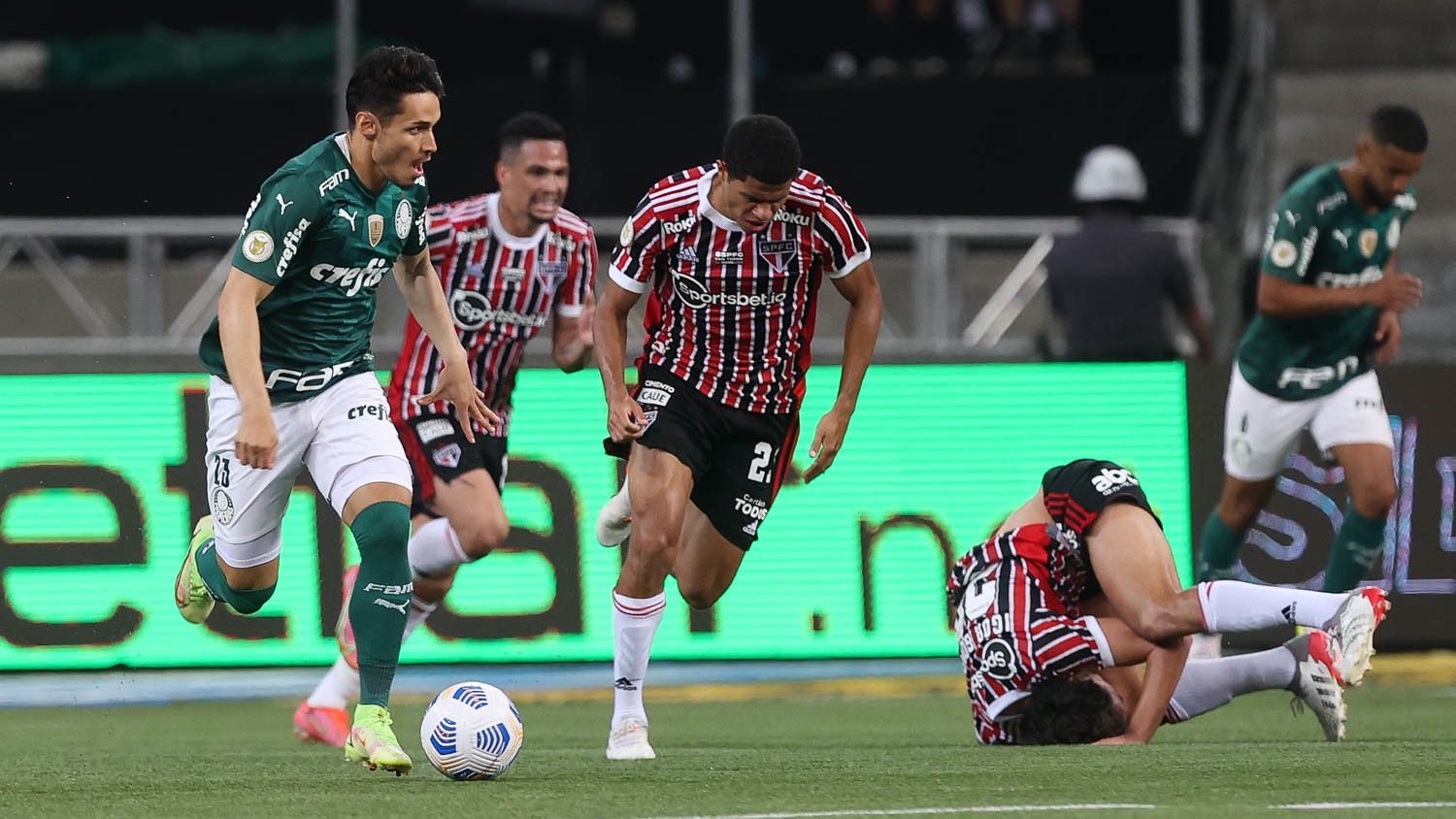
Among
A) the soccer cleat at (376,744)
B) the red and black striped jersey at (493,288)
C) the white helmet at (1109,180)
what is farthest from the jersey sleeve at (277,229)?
the white helmet at (1109,180)

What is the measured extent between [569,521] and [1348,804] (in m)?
5.91

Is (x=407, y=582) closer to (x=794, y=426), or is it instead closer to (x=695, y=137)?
(x=794, y=426)

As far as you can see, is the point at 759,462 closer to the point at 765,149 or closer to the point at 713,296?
the point at 713,296

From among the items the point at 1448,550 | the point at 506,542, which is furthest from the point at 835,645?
the point at 1448,550

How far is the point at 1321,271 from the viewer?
976 centimetres

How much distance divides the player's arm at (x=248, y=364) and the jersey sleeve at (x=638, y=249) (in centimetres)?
153

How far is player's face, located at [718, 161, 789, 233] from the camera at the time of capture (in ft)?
24.5

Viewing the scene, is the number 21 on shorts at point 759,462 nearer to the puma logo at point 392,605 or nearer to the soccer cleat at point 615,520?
the soccer cleat at point 615,520

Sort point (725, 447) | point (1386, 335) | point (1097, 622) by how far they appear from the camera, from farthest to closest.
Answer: point (1386, 335)
point (725, 447)
point (1097, 622)

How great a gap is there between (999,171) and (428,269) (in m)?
8.15

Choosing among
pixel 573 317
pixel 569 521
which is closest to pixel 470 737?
pixel 573 317

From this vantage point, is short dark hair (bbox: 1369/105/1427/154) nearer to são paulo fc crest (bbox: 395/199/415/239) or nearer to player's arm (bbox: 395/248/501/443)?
player's arm (bbox: 395/248/501/443)

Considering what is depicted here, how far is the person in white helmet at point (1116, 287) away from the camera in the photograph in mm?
11438

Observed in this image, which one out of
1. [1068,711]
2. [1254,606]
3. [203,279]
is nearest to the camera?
[1254,606]
